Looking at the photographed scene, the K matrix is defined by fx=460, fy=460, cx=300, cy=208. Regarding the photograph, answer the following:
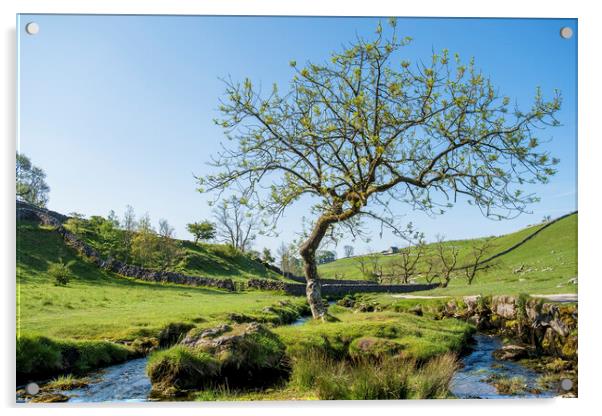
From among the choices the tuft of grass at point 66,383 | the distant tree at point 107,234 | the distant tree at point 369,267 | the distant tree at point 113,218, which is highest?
the distant tree at point 113,218

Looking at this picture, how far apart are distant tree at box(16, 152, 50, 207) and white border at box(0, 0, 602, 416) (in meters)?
0.13

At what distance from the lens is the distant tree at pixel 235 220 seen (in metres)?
7.84

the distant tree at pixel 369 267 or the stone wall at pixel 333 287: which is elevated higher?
the distant tree at pixel 369 267

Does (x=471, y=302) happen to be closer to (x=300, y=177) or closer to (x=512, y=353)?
(x=512, y=353)

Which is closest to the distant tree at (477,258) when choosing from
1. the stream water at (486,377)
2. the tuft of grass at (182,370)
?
the stream water at (486,377)

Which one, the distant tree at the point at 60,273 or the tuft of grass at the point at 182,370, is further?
the distant tree at the point at 60,273

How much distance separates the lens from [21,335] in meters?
6.41

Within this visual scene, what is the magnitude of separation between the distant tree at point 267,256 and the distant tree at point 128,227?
8.51 ft

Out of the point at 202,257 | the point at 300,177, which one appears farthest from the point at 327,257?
the point at 202,257

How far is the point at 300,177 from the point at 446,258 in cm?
475

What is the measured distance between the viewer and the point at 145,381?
6.43 m

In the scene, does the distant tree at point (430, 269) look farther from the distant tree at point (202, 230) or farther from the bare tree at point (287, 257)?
the distant tree at point (202, 230)

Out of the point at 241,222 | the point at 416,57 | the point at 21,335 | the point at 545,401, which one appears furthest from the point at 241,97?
the point at 545,401
